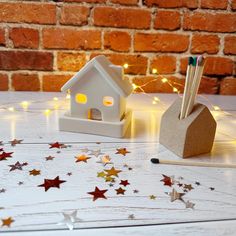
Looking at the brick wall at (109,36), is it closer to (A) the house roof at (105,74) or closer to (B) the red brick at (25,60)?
(B) the red brick at (25,60)

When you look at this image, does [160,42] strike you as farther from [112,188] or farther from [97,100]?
[112,188]

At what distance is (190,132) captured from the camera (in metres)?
0.57

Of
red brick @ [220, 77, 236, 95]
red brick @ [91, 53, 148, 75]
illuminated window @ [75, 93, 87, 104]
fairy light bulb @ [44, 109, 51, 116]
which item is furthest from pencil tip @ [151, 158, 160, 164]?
red brick @ [220, 77, 236, 95]

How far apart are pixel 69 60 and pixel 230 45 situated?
21.2 inches

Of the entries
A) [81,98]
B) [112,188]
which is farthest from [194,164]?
[81,98]

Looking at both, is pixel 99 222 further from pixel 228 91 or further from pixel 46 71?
pixel 228 91

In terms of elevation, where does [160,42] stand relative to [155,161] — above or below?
above

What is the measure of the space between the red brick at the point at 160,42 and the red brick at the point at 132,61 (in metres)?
0.03

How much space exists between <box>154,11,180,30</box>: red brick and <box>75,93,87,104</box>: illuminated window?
1.49 ft

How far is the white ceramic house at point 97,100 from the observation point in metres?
0.65

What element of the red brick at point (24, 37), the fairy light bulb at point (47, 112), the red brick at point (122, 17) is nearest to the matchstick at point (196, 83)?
the fairy light bulb at point (47, 112)

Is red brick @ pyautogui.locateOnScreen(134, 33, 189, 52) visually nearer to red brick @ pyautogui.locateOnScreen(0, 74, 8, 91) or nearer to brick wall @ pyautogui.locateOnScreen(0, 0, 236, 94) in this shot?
brick wall @ pyautogui.locateOnScreen(0, 0, 236, 94)

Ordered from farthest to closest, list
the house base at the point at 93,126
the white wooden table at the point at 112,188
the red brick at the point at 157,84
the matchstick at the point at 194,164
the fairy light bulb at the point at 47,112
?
the red brick at the point at 157,84 → the fairy light bulb at the point at 47,112 → the house base at the point at 93,126 → the matchstick at the point at 194,164 → the white wooden table at the point at 112,188

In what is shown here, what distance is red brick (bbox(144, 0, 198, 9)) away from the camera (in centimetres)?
98
